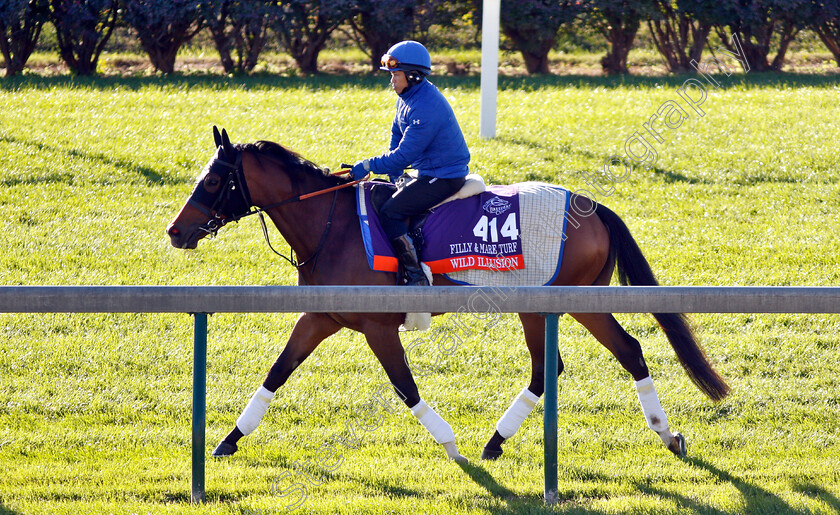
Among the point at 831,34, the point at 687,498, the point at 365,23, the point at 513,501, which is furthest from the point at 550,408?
the point at 831,34

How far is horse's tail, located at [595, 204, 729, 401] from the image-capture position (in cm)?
521

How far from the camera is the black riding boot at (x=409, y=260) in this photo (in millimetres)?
5137

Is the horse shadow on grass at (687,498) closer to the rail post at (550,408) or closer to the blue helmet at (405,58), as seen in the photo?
the rail post at (550,408)

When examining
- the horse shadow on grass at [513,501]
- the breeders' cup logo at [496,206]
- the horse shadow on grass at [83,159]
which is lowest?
the horse shadow on grass at [513,501]

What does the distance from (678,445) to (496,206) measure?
66.6 inches

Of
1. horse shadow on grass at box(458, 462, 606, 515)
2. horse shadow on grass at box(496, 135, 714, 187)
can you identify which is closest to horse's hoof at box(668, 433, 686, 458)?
Result: horse shadow on grass at box(458, 462, 606, 515)

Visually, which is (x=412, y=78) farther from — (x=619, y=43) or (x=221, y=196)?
(x=619, y=43)

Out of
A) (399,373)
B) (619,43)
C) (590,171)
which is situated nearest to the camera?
(399,373)

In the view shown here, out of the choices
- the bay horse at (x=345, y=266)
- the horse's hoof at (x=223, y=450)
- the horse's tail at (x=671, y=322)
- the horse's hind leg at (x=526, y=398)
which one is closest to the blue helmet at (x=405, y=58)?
the bay horse at (x=345, y=266)

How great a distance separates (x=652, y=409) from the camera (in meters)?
5.16

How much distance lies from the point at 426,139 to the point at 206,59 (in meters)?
11.7

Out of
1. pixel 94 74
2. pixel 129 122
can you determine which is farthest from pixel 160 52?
pixel 129 122

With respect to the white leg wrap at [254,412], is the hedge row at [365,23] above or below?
above

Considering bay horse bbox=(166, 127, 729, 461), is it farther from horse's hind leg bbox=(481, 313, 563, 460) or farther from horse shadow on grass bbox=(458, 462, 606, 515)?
horse shadow on grass bbox=(458, 462, 606, 515)
